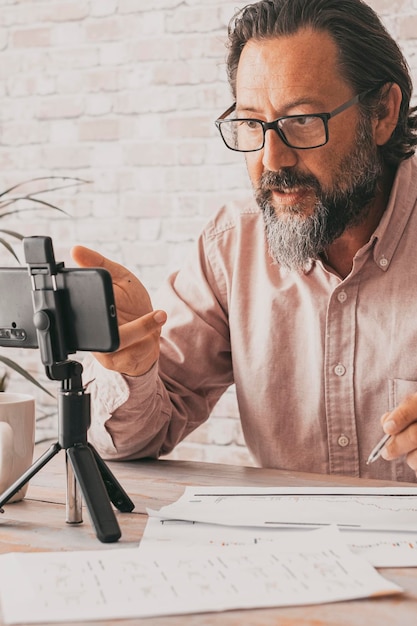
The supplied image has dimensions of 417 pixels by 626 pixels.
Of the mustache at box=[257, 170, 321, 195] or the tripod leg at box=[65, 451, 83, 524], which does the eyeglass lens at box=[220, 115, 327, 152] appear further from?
the tripod leg at box=[65, 451, 83, 524]

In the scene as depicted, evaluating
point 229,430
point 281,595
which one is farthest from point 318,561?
point 229,430

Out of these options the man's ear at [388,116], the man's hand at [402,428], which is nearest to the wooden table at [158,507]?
the man's hand at [402,428]

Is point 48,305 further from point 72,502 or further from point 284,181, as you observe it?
point 284,181

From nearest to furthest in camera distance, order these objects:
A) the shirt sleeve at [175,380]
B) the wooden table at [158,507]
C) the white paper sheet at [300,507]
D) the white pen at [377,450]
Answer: the wooden table at [158,507], the white paper sheet at [300,507], the white pen at [377,450], the shirt sleeve at [175,380]

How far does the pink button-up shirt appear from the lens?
1.56 meters

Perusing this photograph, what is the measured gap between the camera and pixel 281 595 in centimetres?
81

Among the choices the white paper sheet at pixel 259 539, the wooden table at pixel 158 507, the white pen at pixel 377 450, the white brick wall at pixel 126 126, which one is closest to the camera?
the wooden table at pixel 158 507

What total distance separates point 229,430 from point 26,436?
1458mm

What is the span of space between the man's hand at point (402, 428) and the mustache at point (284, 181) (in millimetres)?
551

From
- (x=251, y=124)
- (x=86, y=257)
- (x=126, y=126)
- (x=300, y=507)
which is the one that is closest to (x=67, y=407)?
(x=86, y=257)

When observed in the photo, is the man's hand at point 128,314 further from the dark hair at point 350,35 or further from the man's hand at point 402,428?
the dark hair at point 350,35

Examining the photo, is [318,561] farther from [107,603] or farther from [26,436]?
[26,436]

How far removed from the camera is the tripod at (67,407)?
39.0 inches

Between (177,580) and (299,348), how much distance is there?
834mm
